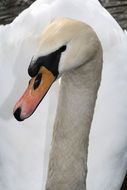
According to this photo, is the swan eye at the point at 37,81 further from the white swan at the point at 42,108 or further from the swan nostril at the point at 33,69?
the white swan at the point at 42,108

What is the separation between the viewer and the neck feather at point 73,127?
2.86m

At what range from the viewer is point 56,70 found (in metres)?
2.70

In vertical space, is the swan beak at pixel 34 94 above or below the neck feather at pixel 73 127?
above

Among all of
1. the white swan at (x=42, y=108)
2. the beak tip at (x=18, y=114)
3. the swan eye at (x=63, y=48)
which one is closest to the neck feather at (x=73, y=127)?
the swan eye at (x=63, y=48)

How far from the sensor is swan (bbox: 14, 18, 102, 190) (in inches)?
105

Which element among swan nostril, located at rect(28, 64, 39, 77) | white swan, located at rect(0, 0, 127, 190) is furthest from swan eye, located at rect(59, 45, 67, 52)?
white swan, located at rect(0, 0, 127, 190)

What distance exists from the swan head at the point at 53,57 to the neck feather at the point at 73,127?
0.10m

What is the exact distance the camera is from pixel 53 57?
8.65 ft

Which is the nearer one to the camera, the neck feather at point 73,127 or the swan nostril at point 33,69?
the swan nostril at point 33,69

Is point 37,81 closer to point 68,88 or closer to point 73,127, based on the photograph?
point 68,88

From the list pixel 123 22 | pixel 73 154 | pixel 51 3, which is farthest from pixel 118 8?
pixel 73 154

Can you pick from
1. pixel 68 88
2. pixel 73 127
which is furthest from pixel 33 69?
pixel 73 127

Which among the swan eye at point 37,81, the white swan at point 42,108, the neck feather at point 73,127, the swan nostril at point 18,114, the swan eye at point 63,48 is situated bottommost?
the white swan at point 42,108

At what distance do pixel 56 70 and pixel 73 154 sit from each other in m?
0.48
